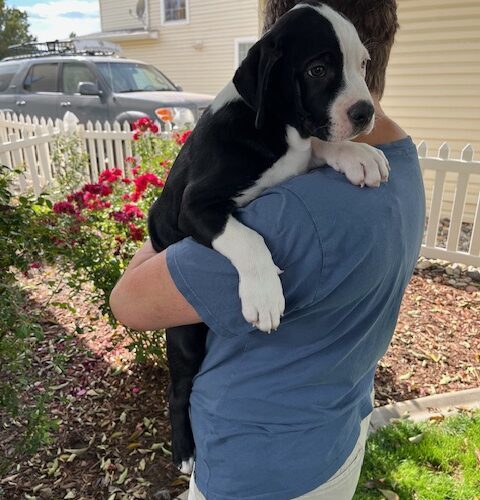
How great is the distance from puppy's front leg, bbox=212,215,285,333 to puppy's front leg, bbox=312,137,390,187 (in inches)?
11.3

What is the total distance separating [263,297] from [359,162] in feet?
1.38

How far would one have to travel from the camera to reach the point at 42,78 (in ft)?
35.7

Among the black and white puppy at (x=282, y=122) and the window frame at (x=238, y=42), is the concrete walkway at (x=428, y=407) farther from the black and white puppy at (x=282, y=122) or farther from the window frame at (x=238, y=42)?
the window frame at (x=238, y=42)

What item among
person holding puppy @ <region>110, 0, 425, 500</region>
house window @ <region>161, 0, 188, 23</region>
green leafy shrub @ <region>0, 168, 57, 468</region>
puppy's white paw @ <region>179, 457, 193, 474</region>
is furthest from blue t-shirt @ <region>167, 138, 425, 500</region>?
house window @ <region>161, 0, 188, 23</region>

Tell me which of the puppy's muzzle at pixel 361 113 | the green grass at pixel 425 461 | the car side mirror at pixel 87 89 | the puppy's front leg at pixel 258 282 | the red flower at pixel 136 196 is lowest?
the green grass at pixel 425 461

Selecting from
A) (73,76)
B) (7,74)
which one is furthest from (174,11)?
(73,76)

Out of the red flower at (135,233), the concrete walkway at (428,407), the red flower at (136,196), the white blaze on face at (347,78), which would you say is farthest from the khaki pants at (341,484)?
the red flower at (136,196)

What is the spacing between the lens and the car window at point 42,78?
1061 centimetres

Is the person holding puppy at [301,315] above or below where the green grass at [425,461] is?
above

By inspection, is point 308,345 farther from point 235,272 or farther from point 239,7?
point 239,7

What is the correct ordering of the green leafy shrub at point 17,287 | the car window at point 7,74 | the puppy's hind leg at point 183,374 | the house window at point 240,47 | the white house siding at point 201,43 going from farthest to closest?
the white house siding at point 201,43, the house window at point 240,47, the car window at point 7,74, the green leafy shrub at point 17,287, the puppy's hind leg at point 183,374

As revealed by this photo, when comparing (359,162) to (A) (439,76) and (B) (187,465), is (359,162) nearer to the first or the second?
(B) (187,465)

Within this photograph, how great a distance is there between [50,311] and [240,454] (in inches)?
141

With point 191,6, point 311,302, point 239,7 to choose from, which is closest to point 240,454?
point 311,302
